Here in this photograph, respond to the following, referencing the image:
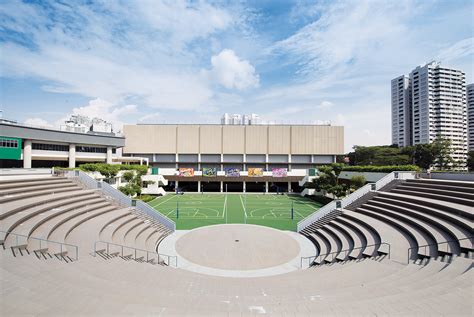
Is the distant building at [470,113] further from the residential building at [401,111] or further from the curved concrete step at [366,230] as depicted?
the curved concrete step at [366,230]

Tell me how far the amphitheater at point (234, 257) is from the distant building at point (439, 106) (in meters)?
116

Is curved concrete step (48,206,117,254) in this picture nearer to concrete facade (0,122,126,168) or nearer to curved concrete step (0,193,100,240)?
curved concrete step (0,193,100,240)

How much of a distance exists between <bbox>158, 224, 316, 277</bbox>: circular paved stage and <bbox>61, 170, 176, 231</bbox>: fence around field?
175 centimetres

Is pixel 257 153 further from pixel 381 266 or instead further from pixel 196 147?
pixel 381 266

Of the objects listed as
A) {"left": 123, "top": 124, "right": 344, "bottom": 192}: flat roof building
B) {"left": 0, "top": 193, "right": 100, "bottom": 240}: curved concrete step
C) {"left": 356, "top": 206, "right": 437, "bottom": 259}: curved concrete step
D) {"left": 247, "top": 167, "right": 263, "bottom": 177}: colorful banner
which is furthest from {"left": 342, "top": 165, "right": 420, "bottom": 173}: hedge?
{"left": 0, "top": 193, "right": 100, "bottom": 240}: curved concrete step

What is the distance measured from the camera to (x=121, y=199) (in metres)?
25.3

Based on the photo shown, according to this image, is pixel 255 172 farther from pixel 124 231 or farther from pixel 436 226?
pixel 436 226

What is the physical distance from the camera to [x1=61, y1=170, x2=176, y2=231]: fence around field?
78.2ft

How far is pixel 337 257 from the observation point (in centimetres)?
1572

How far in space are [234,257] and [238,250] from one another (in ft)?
4.08

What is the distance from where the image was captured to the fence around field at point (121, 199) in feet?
78.2

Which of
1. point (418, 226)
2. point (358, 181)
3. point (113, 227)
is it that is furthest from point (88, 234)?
point (358, 181)

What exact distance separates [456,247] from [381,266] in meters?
4.32

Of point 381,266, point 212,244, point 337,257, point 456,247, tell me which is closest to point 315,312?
point 381,266
